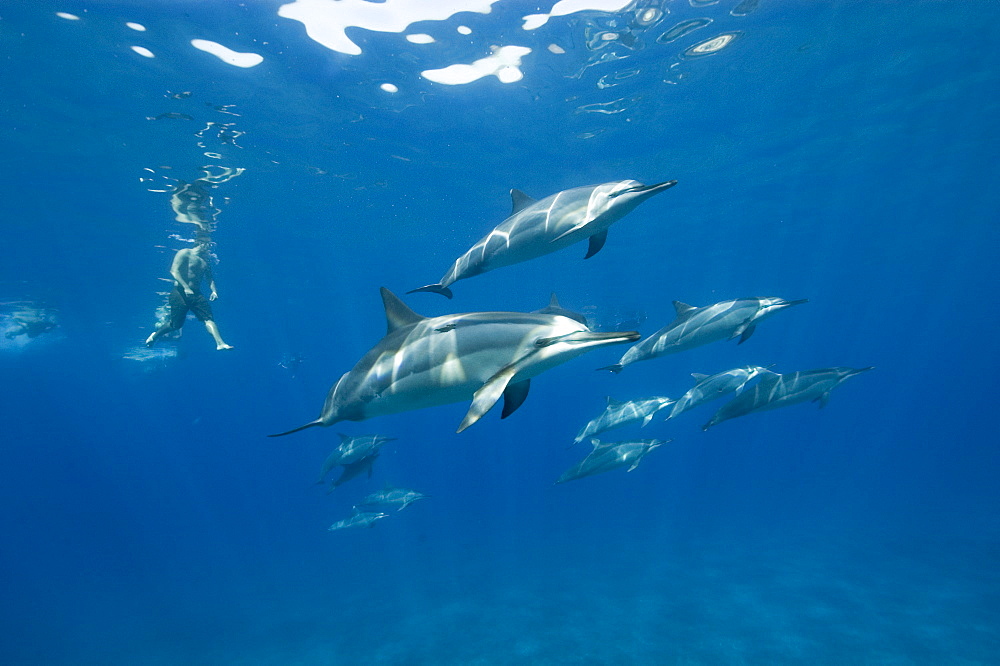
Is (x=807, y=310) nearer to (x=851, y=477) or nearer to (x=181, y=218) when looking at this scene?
(x=851, y=477)

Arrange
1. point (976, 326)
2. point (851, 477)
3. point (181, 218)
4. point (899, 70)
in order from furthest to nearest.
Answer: point (976, 326), point (851, 477), point (181, 218), point (899, 70)

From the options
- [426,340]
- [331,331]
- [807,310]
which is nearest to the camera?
[426,340]

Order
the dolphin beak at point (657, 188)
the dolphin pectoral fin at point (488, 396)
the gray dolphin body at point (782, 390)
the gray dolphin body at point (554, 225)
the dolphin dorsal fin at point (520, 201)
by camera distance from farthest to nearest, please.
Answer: the gray dolphin body at point (782, 390)
the dolphin dorsal fin at point (520, 201)
the gray dolphin body at point (554, 225)
the dolphin beak at point (657, 188)
the dolphin pectoral fin at point (488, 396)

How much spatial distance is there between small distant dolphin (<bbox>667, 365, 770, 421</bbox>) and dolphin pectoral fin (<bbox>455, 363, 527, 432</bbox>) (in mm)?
5620

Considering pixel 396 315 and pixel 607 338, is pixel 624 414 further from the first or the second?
pixel 607 338

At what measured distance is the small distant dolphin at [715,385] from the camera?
7047mm

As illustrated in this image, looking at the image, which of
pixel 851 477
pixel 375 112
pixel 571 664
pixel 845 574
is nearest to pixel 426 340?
pixel 571 664

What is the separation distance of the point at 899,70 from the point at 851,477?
1248 inches

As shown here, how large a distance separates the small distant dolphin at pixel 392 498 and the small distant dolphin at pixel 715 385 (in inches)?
259

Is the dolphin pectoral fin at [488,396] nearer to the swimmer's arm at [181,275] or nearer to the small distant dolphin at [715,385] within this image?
the small distant dolphin at [715,385]

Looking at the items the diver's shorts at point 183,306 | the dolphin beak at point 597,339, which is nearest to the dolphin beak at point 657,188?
the dolphin beak at point 597,339

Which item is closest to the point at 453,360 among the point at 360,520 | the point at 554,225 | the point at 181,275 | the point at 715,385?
the point at 554,225

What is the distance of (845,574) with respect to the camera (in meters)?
13.8

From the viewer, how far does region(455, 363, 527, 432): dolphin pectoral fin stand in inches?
76.9
